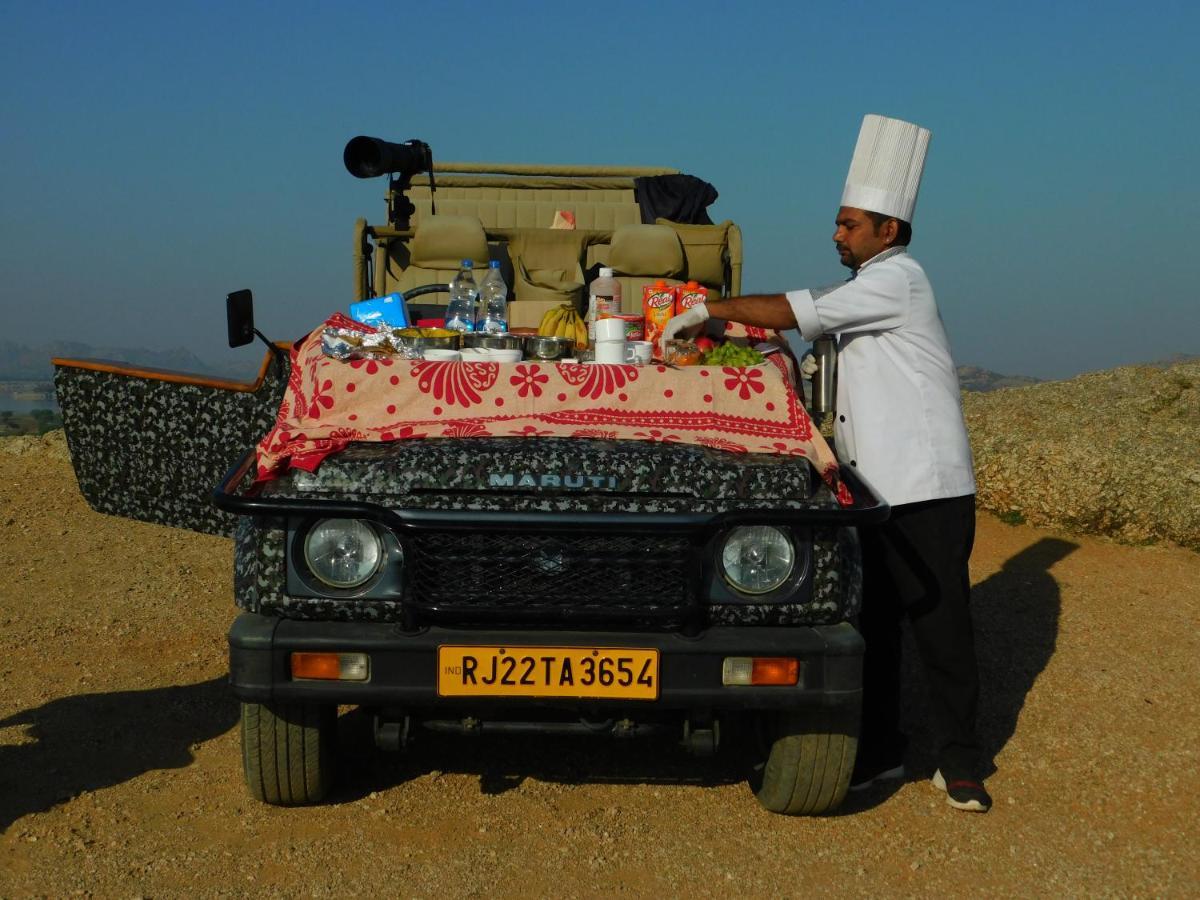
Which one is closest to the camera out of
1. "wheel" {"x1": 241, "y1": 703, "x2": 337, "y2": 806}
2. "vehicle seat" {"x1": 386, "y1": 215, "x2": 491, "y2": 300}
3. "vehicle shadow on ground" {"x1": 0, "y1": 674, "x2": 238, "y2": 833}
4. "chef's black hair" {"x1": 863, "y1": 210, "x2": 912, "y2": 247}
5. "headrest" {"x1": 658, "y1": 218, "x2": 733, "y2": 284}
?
"wheel" {"x1": 241, "y1": 703, "x2": 337, "y2": 806}

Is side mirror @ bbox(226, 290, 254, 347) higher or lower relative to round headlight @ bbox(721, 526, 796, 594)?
higher

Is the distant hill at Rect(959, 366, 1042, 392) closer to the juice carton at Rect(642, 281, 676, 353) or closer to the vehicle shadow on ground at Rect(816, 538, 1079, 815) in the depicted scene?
the vehicle shadow on ground at Rect(816, 538, 1079, 815)

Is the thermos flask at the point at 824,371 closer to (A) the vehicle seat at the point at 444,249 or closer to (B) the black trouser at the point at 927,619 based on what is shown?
(B) the black trouser at the point at 927,619

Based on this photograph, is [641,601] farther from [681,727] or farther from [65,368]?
[65,368]

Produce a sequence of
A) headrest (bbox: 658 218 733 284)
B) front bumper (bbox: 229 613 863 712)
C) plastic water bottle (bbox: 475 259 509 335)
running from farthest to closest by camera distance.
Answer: headrest (bbox: 658 218 733 284)
plastic water bottle (bbox: 475 259 509 335)
front bumper (bbox: 229 613 863 712)

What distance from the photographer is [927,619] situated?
179 inches

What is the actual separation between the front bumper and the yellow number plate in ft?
0.07

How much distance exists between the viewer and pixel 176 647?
628 cm

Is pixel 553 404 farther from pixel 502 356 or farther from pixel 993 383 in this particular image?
pixel 993 383

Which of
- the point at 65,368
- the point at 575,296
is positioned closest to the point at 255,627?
the point at 575,296

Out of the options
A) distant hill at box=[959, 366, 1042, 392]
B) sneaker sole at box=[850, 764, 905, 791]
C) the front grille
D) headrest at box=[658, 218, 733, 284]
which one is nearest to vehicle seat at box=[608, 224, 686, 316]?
headrest at box=[658, 218, 733, 284]

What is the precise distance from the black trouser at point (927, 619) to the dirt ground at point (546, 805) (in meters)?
0.23

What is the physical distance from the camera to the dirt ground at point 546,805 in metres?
3.85

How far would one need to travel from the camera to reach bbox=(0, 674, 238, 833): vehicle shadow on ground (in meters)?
4.38
